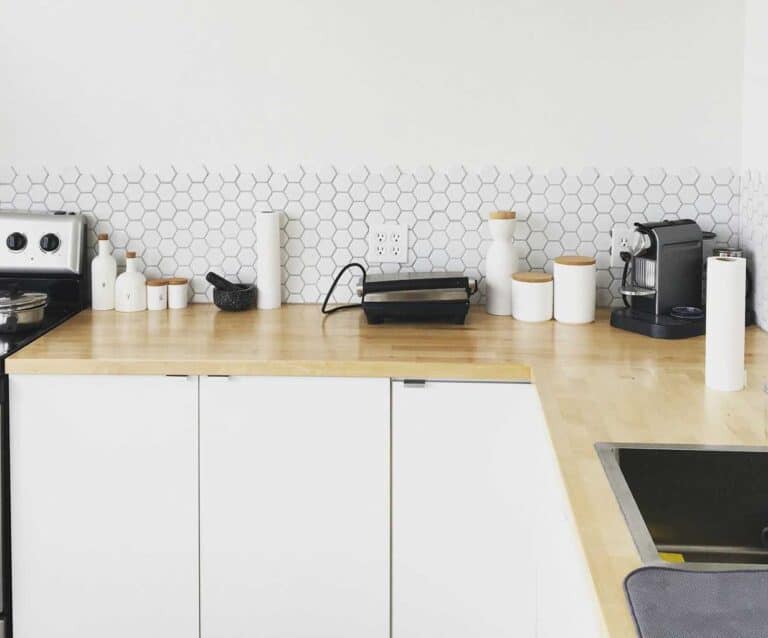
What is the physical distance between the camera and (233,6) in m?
2.79

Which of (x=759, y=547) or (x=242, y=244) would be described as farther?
(x=242, y=244)

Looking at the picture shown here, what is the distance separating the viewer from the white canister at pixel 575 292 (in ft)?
8.62

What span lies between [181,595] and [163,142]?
1.31 m

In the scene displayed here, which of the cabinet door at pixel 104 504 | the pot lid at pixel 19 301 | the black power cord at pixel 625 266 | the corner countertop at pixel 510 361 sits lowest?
the cabinet door at pixel 104 504

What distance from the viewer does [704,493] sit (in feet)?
5.15

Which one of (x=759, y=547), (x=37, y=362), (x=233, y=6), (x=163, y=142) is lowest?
(x=759, y=547)

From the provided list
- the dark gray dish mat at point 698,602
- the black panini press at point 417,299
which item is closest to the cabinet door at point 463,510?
the black panini press at point 417,299

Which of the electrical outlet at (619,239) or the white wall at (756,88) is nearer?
the white wall at (756,88)

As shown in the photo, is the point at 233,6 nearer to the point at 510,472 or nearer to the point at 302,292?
the point at 302,292

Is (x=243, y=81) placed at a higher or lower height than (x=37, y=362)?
higher

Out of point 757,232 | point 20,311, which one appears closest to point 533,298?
point 757,232

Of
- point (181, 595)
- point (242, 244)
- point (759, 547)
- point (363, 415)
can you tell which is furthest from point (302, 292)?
point (759, 547)

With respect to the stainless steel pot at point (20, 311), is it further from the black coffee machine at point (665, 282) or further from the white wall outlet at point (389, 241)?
the black coffee machine at point (665, 282)

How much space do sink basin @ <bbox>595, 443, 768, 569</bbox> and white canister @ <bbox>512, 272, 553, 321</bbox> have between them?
43.0 inches
